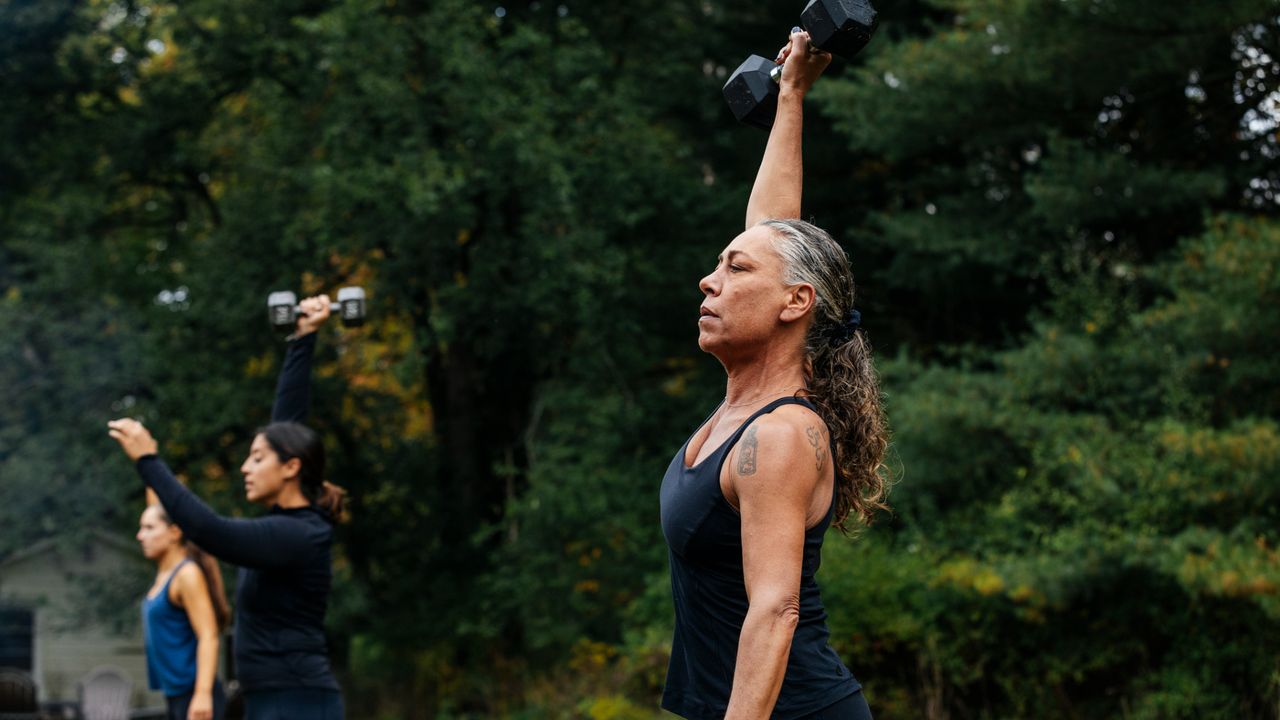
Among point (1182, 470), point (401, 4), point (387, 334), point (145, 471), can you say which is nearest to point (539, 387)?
point (387, 334)

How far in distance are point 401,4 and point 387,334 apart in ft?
13.2

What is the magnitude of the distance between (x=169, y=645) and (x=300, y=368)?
→ 1307 mm

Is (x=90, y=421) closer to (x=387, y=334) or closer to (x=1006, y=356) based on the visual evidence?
(x=387, y=334)

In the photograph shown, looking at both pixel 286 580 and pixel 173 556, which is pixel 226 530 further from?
pixel 173 556

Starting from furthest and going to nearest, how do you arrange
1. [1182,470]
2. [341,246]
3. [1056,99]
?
1. [341,246]
2. [1056,99]
3. [1182,470]

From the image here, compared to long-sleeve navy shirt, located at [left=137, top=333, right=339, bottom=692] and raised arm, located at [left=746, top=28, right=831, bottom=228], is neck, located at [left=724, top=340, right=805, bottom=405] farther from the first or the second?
long-sleeve navy shirt, located at [left=137, top=333, right=339, bottom=692]

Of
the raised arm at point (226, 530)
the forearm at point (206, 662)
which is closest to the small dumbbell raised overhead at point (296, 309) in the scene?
the raised arm at point (226, 530)

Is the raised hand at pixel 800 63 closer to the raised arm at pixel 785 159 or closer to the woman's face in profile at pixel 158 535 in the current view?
the raised arm at pixel 785 159

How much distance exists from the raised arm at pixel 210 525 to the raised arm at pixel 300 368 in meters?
0.88

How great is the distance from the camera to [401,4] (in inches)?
611

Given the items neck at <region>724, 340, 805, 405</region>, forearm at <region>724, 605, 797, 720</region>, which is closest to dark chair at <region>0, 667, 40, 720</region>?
neck at <region>724, 340, 805, 405</region>

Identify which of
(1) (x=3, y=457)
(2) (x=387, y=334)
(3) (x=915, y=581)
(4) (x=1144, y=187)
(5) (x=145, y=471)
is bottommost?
(1) (x=3, y=457)

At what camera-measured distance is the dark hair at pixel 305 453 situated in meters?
4.69

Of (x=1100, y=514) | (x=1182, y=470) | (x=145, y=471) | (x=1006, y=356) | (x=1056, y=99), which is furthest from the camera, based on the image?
(x=1056, y=99)
